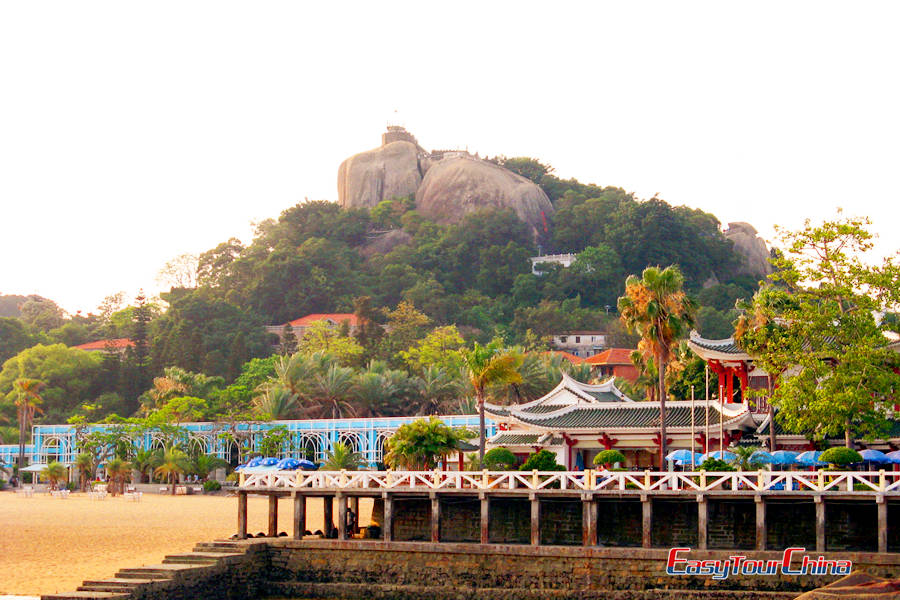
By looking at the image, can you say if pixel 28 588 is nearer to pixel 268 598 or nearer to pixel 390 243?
pixel 268 598

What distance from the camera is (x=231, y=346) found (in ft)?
378

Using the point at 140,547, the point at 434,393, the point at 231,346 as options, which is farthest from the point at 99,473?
the point at 140,547

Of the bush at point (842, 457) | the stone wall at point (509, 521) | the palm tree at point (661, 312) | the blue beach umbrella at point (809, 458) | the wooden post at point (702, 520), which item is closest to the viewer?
the wooden post at point (702, 520)

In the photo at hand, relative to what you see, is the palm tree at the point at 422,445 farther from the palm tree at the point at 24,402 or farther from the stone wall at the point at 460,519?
the palm tree at the point at 24,402

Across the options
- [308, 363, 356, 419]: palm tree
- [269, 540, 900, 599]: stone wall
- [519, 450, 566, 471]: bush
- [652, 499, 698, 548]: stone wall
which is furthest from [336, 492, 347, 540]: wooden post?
[308, 363, 356, 419]: palm tree

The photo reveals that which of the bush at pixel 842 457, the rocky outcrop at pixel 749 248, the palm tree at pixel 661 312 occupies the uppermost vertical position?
the rocky outcrop at pixel 749 248

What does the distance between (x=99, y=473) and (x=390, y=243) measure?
236 feet

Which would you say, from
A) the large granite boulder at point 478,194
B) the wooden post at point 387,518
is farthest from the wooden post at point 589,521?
the large granite boulder at point 478,194

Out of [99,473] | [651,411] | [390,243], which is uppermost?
[390,243]

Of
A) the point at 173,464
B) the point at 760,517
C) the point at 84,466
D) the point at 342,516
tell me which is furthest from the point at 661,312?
the point at 84,466

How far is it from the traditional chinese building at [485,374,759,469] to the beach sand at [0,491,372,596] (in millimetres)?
8225

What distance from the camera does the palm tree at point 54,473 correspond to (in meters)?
75.6

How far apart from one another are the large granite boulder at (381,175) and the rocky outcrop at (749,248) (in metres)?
43.7

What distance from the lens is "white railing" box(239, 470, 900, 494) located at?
3191 centimetres
